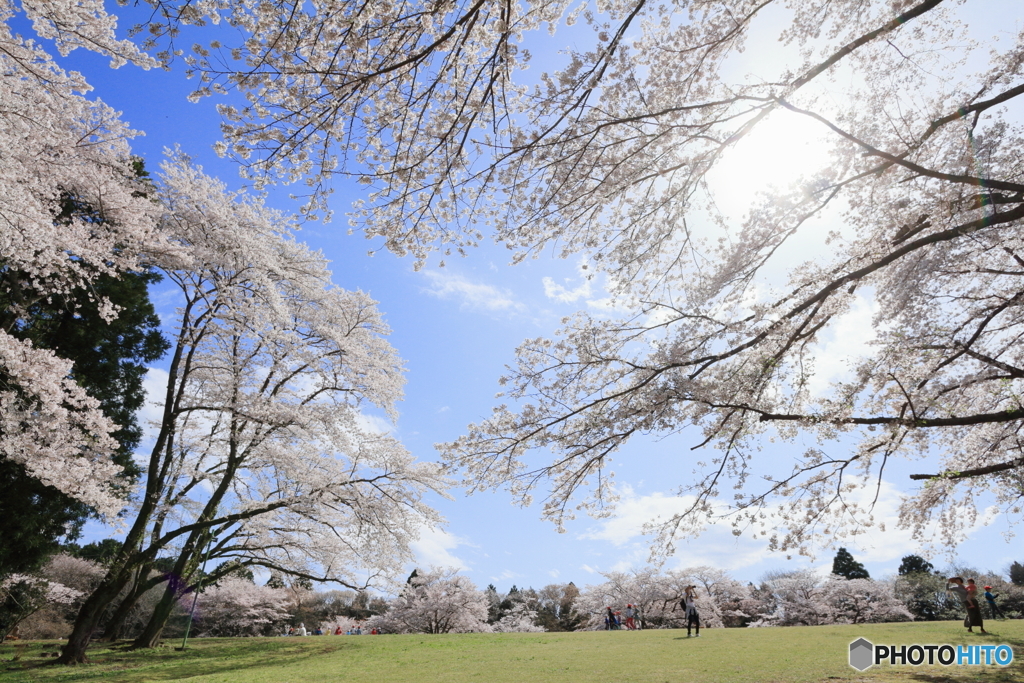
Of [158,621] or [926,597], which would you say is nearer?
[158,621]

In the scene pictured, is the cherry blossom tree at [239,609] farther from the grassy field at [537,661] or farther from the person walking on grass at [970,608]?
the person walking on grass at [970,608]

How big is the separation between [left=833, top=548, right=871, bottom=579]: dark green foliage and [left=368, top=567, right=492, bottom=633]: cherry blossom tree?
2782 cm

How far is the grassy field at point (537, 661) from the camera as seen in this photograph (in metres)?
6.77

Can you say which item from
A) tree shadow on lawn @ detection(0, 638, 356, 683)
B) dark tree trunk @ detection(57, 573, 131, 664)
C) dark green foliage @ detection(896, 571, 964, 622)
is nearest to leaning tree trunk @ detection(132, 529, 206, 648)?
tree shadow on lawn @ detection(0, 638, 356, 683)

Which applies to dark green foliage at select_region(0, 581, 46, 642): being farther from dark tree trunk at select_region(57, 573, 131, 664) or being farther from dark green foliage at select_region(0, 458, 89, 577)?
dark tree trunk at select_region(57, 573, 131, 664)

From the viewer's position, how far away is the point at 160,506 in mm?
12688

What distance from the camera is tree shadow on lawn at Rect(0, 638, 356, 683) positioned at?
30.6ft

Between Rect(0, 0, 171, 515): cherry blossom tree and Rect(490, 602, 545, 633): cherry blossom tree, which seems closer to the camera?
Rect(0, 0, 171, 515): cherry blossom tree

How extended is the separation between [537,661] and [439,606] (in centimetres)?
1872

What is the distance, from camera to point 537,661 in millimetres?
8969

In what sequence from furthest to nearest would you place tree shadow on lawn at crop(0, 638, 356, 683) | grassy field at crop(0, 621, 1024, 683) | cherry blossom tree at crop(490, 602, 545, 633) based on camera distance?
cherry blossom tree at crop(490, 602, 545, 633)
tree shadow on lawn at crop(0, 638, 356, 683)
grassy field at crop(0, 621, 1024, 683)

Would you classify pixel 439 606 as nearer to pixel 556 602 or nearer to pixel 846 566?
pixel 556 602

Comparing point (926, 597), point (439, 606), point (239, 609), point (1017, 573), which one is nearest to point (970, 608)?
point (439, 606)

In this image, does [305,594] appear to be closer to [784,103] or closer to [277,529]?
[277,529]
